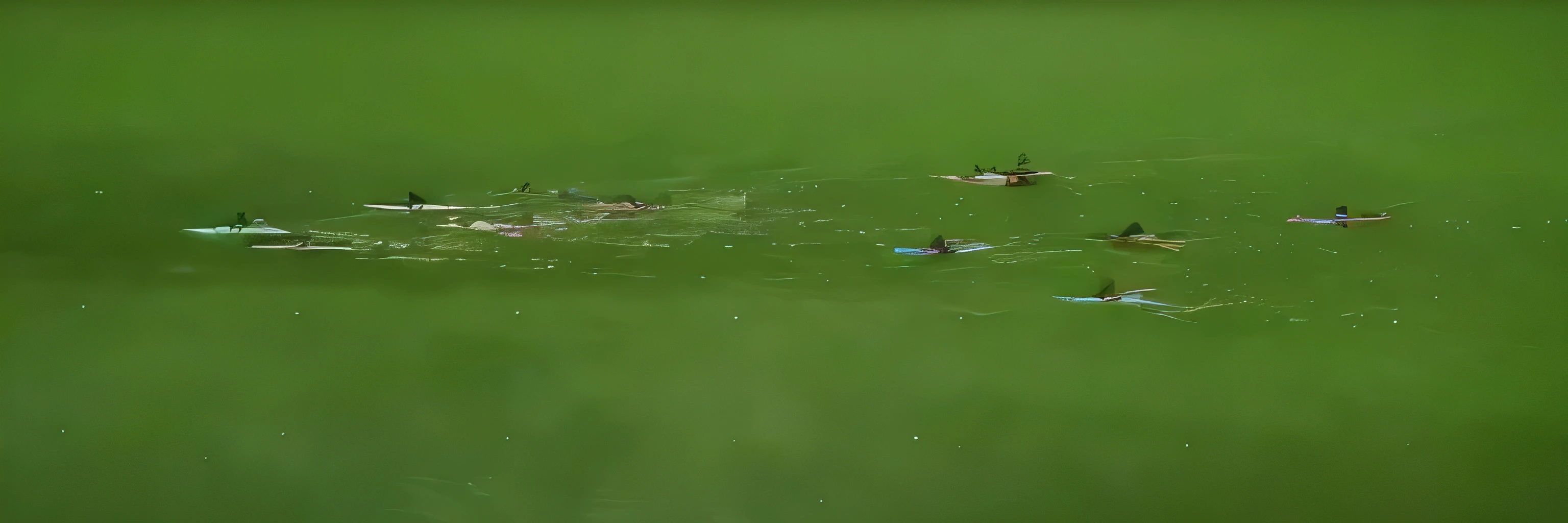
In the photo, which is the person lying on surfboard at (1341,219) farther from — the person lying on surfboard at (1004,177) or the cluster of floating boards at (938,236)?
the person lying on surfboard at (1004,177)

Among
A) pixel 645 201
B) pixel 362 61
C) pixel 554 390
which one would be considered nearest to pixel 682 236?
pixel 645 201

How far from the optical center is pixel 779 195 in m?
1.51

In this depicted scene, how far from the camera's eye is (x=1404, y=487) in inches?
61.4

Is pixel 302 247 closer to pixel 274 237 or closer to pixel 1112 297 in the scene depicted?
pixel 274 237

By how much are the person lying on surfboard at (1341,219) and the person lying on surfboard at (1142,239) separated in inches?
9.8

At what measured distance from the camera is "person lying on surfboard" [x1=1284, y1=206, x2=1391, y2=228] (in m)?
1.50

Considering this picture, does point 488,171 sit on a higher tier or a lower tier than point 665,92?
lower

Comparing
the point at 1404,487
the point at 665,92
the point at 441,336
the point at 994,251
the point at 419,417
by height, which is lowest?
the point at 1404,487

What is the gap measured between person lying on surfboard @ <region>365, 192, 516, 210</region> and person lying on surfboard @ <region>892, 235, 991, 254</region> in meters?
0.87

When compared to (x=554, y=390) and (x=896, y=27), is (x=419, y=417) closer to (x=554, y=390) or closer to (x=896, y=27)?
(x=554, y=390)

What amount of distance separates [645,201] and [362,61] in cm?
69

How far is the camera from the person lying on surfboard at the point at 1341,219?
1505 millimetres

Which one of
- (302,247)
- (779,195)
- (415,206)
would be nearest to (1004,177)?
(779,195)

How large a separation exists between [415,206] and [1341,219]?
201 cm
